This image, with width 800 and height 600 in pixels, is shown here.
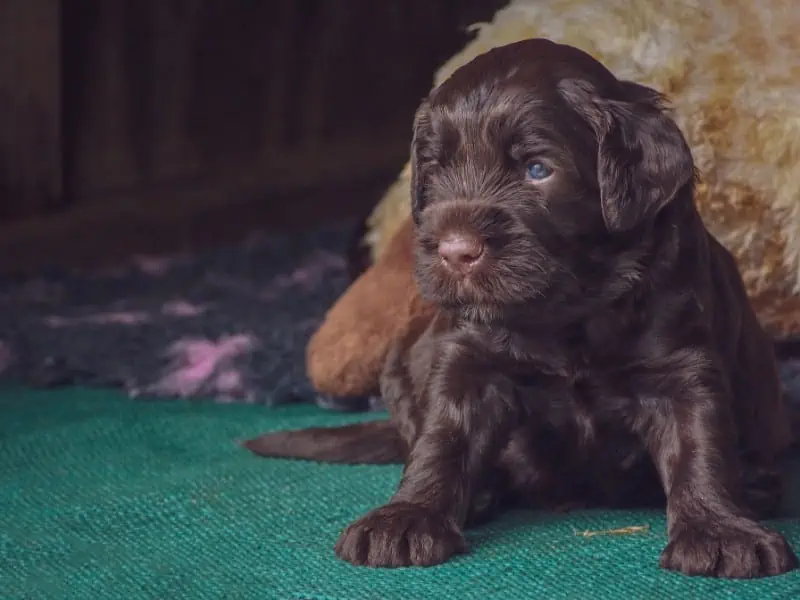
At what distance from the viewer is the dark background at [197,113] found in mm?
4562

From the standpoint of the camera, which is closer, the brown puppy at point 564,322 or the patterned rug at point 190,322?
the brown puppy at point 564,322

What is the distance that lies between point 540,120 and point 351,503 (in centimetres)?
80

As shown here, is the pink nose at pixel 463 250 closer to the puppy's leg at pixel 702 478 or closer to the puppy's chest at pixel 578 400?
the puppy's chest at pixel 578 400

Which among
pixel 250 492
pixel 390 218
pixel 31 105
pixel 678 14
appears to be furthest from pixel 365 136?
pixel 250 492

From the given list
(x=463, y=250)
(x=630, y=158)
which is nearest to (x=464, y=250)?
(x=463, y=250)

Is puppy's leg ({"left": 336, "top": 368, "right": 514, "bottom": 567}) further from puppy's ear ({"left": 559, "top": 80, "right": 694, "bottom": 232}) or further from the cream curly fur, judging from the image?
the cream curly fur

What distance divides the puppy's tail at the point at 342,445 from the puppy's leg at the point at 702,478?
681 mm

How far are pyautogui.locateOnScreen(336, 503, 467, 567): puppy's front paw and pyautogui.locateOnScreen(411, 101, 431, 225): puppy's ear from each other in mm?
525

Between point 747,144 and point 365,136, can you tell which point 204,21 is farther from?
point 747,144

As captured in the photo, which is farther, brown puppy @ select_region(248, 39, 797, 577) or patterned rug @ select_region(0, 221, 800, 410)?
patterned rug @ select_region(0, 221, 800, 410)

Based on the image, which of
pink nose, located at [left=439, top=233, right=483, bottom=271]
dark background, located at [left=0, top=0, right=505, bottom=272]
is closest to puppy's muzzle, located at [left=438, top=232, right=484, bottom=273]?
pink nose, located at [left=439, top=233, right=483, bottom=271]

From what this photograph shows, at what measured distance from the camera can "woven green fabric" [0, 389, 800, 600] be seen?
1930 millimetres

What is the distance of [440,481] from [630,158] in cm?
60

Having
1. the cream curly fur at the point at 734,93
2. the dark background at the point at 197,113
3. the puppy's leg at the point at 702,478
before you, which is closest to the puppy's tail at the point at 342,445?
the puppy's leg at the point at 702,478
